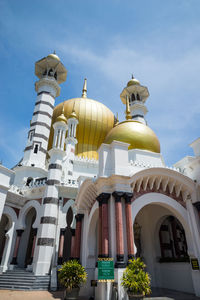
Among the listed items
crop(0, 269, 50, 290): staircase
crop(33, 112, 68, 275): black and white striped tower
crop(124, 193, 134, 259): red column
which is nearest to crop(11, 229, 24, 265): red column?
crop(0, 269, 50, 290): staircase

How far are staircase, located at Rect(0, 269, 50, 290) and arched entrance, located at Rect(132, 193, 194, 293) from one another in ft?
22.1

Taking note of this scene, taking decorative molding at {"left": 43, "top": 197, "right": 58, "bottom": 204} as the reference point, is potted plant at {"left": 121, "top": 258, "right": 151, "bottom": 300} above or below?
below

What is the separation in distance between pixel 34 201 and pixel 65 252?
6966mm

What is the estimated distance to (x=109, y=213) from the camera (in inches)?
391

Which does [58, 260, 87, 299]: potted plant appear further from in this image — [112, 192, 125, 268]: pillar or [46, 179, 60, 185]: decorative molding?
[46, 179, 60, 185]: decorative molding

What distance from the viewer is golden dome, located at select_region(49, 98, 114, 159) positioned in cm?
2700

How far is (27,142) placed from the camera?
969 inches

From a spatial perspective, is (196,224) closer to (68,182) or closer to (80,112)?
(68,182)

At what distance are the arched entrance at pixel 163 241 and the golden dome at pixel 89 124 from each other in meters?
13.5

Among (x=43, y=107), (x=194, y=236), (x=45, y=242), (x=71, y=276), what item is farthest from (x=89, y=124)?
(x=71, y=276)

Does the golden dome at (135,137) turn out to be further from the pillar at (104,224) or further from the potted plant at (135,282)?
the potted plant at (135,282)

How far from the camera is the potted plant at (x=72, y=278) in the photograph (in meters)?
8.95

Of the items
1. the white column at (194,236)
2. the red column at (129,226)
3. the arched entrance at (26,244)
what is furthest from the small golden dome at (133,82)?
the red column at (129,226)

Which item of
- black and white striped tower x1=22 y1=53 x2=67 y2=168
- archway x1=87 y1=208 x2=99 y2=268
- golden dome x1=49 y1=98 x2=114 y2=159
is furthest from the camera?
golden dome x1=49 y1=98 x2=114 y2=159
